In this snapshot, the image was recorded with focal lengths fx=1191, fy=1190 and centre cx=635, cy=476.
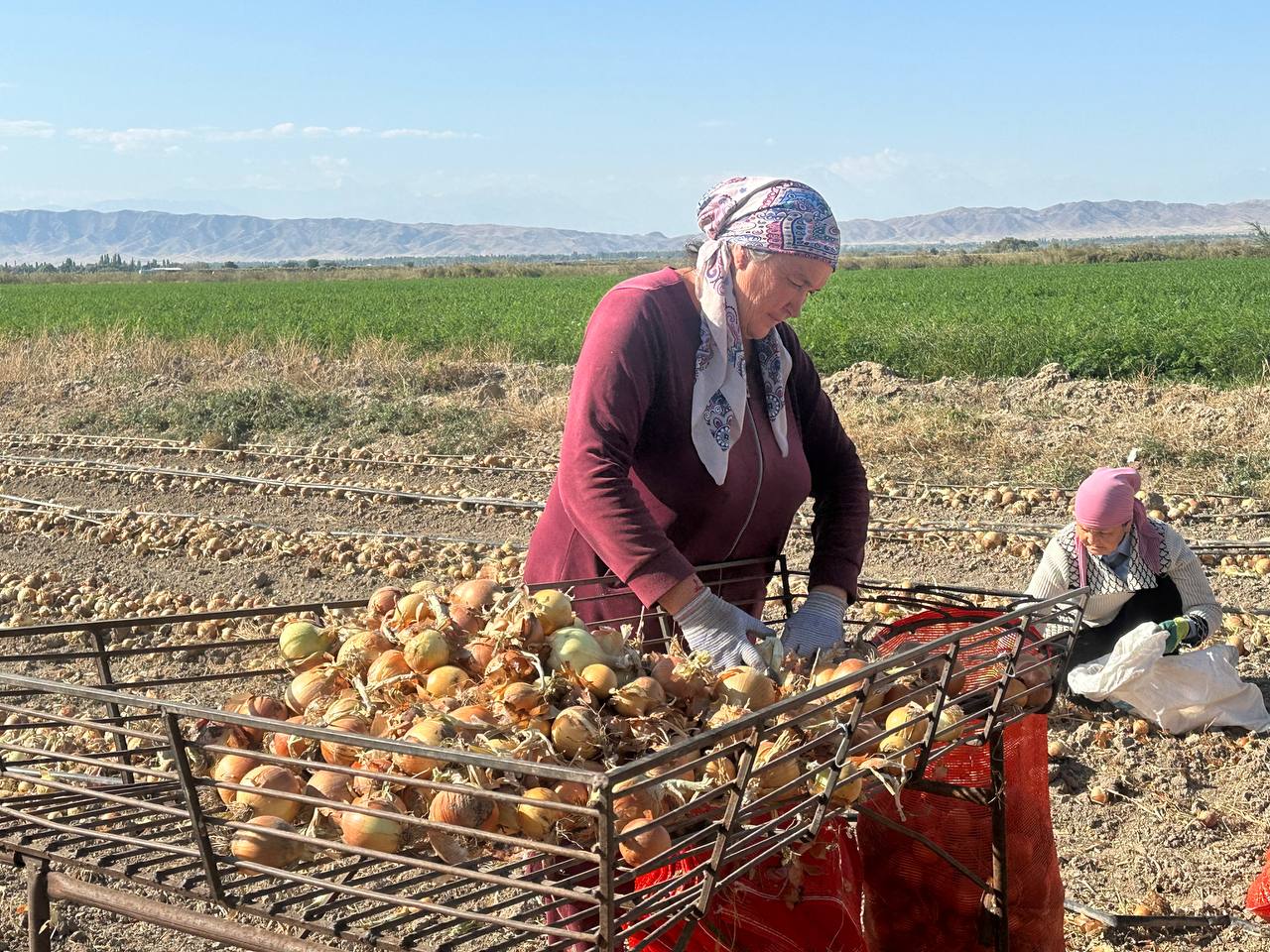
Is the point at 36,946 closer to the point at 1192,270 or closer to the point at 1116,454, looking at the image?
the point at 1116,454

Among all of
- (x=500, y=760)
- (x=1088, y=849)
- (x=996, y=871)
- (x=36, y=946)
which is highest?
(x=500, y=760)

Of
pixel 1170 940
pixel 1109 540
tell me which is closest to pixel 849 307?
Answer: pixel 1109 540

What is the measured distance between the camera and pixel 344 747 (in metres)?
1.60

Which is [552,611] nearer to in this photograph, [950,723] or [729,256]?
[950,723]

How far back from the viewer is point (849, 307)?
2017 cm

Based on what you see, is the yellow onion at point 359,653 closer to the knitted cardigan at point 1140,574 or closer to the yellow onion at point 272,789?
the yellow onion at point 272,789

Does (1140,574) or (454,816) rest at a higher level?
(454,816)

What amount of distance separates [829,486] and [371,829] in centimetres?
167

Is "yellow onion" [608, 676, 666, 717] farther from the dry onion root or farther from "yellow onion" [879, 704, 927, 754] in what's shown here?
"yellow onion" [879, 704, 927, 754]

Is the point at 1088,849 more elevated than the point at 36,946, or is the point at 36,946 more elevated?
the point at 36,946

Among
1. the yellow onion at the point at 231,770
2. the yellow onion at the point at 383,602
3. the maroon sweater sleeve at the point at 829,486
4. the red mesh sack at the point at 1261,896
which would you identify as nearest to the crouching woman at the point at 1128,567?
the red mesh sack at the point at 1261,896

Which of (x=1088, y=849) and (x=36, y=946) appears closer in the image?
(x=36, y=946)

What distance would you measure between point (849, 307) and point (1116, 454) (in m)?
11.9

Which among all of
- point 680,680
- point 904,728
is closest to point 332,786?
point 680,680
